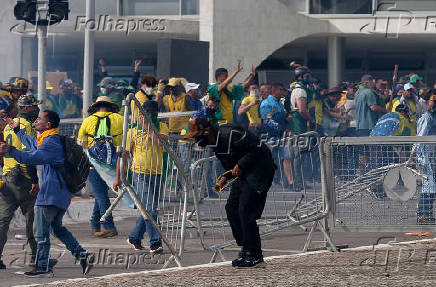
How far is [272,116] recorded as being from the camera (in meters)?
18.5

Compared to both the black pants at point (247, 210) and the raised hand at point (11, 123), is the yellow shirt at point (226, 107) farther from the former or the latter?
the black pants at point (247, 210)

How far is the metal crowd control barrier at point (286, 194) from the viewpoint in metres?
11.2

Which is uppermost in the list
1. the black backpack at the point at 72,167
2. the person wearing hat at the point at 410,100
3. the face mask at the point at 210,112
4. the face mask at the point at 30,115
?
the person wearing hat at the point at 410,100

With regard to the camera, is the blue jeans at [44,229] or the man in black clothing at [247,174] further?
the blue jeans at [44,229]

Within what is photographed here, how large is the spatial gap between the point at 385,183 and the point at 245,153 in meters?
Answer: 2.38

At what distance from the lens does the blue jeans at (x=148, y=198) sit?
1132 centimetres

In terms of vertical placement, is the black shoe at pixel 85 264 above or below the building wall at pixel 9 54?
below

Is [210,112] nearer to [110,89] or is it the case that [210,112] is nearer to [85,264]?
[110,89]

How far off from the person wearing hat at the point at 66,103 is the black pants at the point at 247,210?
15.6 meters

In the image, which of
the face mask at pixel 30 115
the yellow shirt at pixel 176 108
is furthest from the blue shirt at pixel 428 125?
the face mask at pixel 30 115

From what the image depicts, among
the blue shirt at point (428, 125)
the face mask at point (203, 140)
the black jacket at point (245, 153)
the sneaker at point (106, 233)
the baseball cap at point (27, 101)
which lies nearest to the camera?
the face mask at point (203, 140)

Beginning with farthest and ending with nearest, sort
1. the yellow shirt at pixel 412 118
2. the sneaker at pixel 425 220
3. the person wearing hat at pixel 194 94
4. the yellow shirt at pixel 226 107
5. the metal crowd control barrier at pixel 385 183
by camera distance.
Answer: the person wearing hat at pixel 194 94, the yellow shirt at pixel 412 118, the yellow shirt at pixel 226 107, the sneaker at pixel 425 220, the metal crowd control barrier at pixel 385 183

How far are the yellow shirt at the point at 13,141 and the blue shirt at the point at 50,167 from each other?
38.6 inches

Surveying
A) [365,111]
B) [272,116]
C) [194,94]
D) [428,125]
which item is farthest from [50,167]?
[365,111]
